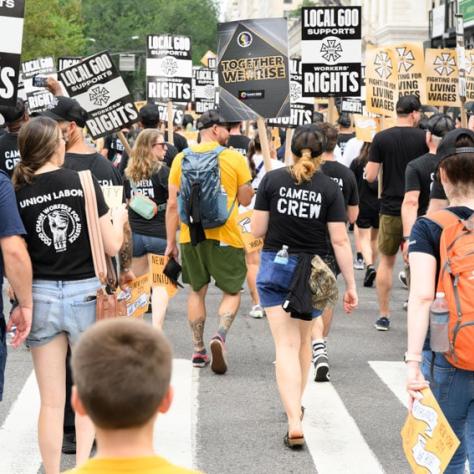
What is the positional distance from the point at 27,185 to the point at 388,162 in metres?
6.07

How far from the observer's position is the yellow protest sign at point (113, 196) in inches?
260

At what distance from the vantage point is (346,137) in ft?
62.0

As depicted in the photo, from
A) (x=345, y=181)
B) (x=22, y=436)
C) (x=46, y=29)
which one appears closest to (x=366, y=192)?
(x=345, y=181)

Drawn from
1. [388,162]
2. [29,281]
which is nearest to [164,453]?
[29,281]

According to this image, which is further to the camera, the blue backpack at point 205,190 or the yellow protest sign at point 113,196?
the blue backpack at point 205,190

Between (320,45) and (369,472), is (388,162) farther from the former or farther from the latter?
(369,472)

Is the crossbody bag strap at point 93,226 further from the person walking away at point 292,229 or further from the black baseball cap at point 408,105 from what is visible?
the black baseball cap at point 408,105

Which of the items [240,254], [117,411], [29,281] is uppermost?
[117,411]

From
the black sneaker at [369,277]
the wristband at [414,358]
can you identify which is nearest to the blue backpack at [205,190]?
the wristband at [414,358]

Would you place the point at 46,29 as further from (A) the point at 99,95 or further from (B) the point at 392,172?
(B) the point at 392,172

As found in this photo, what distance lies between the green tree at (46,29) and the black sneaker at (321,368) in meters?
48.0

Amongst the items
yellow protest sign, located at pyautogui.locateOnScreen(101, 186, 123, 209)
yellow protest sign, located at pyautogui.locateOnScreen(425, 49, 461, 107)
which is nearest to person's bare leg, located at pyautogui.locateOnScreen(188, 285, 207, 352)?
yellow protest sign, located at pyautogui.locateOnScreen(101, 186, 123, 209)

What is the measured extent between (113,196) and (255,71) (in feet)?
14.9

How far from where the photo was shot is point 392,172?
1153 cm
